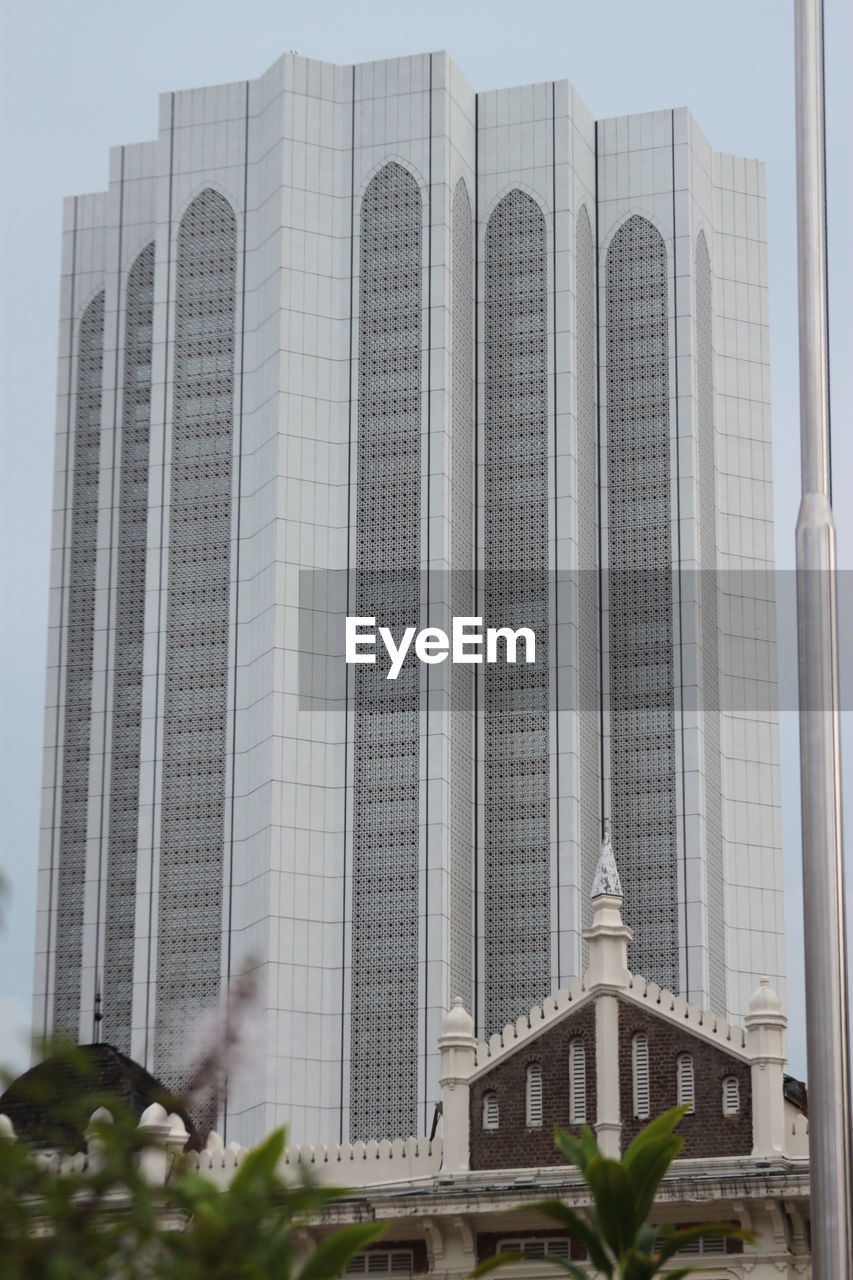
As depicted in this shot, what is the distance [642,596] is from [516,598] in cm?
350

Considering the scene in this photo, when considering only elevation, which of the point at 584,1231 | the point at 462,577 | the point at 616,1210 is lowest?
the point at 584,1231

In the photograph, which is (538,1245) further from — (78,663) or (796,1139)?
(78,663)

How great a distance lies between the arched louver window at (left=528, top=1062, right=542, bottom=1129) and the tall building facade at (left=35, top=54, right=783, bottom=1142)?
2529 centimetres

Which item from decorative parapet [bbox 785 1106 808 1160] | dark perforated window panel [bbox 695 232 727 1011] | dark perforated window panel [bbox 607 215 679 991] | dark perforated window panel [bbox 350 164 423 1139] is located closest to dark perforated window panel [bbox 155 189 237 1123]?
dark perforated window panel [bbox 350 164 423 1139]

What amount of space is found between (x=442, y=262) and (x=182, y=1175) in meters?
58.2

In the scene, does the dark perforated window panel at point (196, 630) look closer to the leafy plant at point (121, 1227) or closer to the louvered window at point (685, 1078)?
the louvered window at point (685, 1078)

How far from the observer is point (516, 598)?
232ft

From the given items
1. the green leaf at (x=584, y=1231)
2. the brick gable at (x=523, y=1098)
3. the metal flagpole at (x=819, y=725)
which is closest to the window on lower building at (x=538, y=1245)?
the brick gable at (x=523, y=1098)

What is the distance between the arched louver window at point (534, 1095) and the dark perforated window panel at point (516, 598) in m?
27.5

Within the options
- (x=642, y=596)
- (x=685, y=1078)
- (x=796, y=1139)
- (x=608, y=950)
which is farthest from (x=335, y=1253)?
(x=642, y=596)

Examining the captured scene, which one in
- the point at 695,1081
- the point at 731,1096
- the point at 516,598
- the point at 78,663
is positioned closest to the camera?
the point at 731,1096

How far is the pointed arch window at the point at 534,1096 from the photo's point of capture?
38719 mm

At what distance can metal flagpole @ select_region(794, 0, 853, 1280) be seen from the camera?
72.2ft

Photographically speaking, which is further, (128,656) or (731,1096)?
(128,656)
